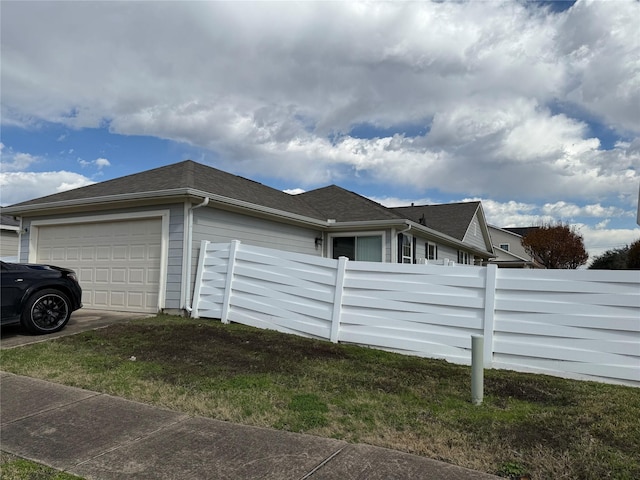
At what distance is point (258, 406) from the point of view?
4484 mm

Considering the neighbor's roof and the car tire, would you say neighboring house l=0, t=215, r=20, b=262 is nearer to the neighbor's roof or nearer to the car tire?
the car tire

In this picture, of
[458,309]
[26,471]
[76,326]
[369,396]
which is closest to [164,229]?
[76,326]

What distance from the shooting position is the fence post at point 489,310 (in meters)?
6.37

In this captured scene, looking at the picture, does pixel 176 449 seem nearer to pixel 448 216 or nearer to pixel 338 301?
pixel 338 301

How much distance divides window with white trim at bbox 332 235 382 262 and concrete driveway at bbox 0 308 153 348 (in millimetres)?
6606

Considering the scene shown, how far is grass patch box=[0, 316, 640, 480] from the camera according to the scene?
137 inches

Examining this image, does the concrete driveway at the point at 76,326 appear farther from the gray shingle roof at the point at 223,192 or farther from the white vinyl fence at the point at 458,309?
the gray shingle roof at the point at 223,192

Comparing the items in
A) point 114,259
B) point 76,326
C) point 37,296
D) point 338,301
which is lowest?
point 76,326

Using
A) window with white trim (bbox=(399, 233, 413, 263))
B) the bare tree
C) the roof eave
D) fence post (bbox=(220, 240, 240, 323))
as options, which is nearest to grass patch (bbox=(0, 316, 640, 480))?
fence post (bbox=(220, 240, 240, 323))

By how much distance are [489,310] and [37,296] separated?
288 inches

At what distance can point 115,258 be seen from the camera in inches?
428

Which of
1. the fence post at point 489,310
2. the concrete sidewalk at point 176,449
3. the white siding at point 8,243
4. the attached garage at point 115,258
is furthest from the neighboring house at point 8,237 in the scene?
the fence post at point 489,310

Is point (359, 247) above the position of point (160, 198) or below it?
below

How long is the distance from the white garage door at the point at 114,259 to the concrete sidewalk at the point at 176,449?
5.84 meters
